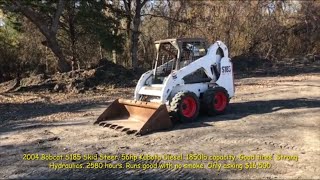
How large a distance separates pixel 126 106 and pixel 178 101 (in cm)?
133

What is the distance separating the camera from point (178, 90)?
30.9ft

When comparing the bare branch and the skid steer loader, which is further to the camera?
the bare branch

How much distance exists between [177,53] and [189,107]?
1.52 meters

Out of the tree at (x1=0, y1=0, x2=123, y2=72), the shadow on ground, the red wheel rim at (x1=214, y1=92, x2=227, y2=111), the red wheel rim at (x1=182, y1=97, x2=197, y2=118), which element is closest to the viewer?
the red wheel rim at (x1=182, y1=97, x2=197, y2=118)

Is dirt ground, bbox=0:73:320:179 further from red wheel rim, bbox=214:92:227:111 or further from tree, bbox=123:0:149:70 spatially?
tree, bbox=123:0:149:70

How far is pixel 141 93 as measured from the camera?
9922 millimetres

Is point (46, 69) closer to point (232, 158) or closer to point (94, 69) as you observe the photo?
point (94, 69)

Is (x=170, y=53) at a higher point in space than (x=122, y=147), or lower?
higher

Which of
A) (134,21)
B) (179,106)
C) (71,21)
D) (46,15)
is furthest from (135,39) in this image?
(179,106)

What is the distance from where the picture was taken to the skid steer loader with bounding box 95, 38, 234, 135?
8.86 metres

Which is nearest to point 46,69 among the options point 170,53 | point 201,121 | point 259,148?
point 170,53

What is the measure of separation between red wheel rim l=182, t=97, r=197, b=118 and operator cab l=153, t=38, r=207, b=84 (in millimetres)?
696

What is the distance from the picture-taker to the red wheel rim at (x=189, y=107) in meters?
9.05

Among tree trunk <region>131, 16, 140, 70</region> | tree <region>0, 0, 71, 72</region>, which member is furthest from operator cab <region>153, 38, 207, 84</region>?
tree trunk <region>131, 16, 140, 70</region>
